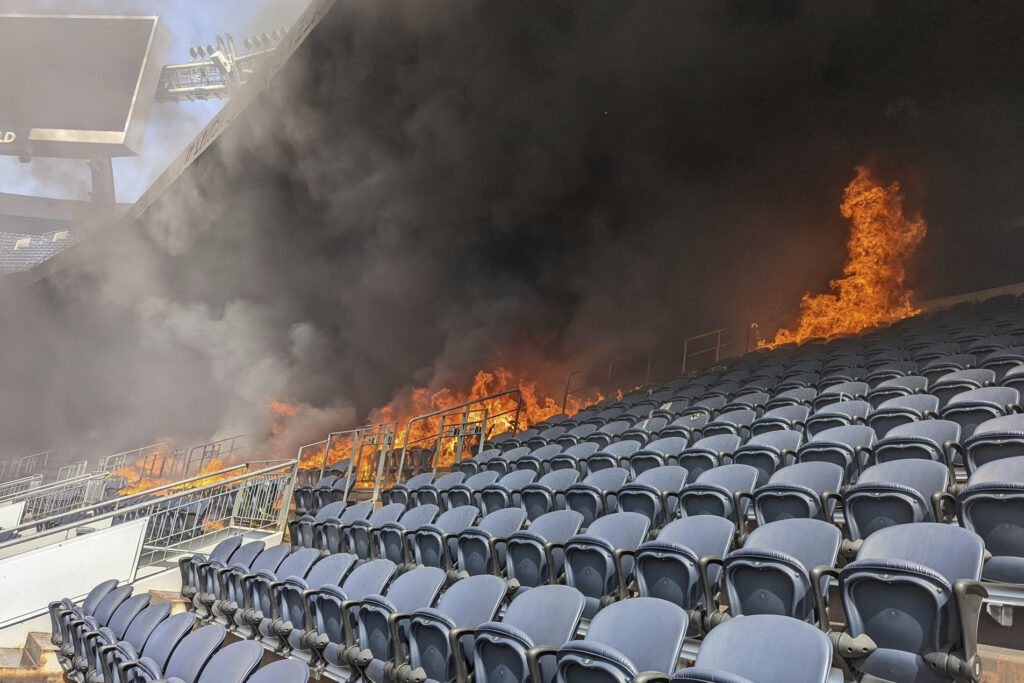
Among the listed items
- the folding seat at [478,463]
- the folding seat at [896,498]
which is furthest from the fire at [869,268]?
the folding seat at [896,498]

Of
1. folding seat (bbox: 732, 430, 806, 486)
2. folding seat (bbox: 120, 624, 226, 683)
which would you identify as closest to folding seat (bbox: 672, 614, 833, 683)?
folding seat (bbox: 732, 430, 806, 486)

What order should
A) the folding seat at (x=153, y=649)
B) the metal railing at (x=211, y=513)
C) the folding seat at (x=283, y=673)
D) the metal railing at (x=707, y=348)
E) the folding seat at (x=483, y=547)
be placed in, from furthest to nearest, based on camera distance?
the metal railing at (x=707, y=348)
the metal railing at (x=211, y=513)
the folding seat at (x=483, y=547)
the folding seat at (x=153, y=649)
the folding seat at (x=283, y=673)

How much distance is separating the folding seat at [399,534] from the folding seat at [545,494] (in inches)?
36.9

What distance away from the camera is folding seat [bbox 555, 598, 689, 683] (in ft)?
8.80

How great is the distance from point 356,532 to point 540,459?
2.36 m

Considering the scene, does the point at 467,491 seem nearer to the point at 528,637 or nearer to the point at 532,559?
the point at 532,559

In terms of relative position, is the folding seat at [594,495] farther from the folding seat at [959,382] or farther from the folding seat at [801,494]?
the folding seat at [959,382]

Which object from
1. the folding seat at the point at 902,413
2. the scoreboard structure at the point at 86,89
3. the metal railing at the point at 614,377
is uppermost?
the scoreboard structure at the point at 86,89

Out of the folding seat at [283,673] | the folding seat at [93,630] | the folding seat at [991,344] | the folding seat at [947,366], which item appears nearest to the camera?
the folding seat at [283,673]

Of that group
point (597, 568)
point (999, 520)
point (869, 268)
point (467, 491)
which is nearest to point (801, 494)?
point (999, 520)

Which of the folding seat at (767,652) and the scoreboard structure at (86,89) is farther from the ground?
the scoreboard structure at (86,89)

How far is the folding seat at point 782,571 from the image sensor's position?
321 cm

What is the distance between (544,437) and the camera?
9.63 m

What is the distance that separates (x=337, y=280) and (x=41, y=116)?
639 inches
